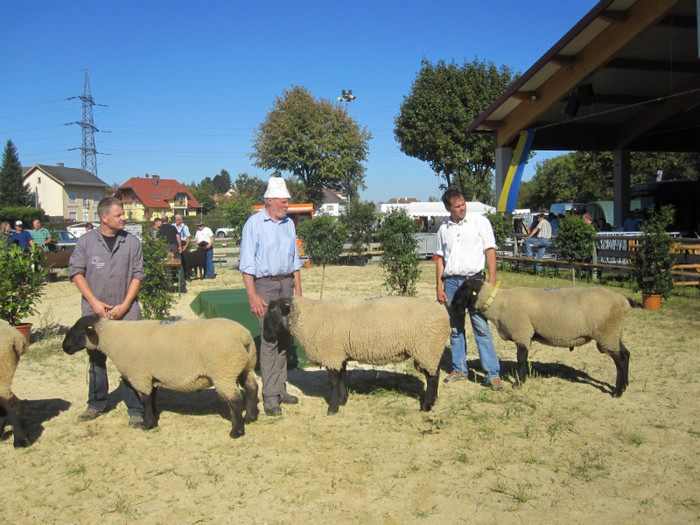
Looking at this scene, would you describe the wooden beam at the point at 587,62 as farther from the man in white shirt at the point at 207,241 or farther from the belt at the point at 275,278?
the belt at the point at 275,278

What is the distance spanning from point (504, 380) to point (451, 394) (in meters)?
0.92

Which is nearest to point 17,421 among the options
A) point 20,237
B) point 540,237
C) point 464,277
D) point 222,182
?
point 464,277

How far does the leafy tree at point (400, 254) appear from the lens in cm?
1228

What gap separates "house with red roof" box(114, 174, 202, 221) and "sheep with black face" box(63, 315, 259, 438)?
7065 cm

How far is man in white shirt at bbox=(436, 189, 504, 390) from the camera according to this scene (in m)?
5.84

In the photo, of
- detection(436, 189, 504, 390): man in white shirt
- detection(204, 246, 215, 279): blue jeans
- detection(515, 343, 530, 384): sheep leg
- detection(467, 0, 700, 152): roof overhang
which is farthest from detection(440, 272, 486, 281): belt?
detection(204, 246, 215, 279): blue jeans

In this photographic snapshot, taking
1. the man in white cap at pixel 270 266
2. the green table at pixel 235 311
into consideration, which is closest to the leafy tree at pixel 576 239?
the green table at pixel 235 311

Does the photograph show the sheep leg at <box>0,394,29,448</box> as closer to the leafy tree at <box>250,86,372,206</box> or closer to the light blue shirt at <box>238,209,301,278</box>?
the light blue shirt at <box>238,209,301,278</box>

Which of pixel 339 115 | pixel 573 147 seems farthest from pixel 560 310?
pixel 339 115

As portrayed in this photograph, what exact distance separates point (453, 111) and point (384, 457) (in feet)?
95.2

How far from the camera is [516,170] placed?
54.9 feet

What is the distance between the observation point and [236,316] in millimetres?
8602

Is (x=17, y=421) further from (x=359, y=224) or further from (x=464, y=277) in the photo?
(x=359, y=224)

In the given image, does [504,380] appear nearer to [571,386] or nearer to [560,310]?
[571,386]
